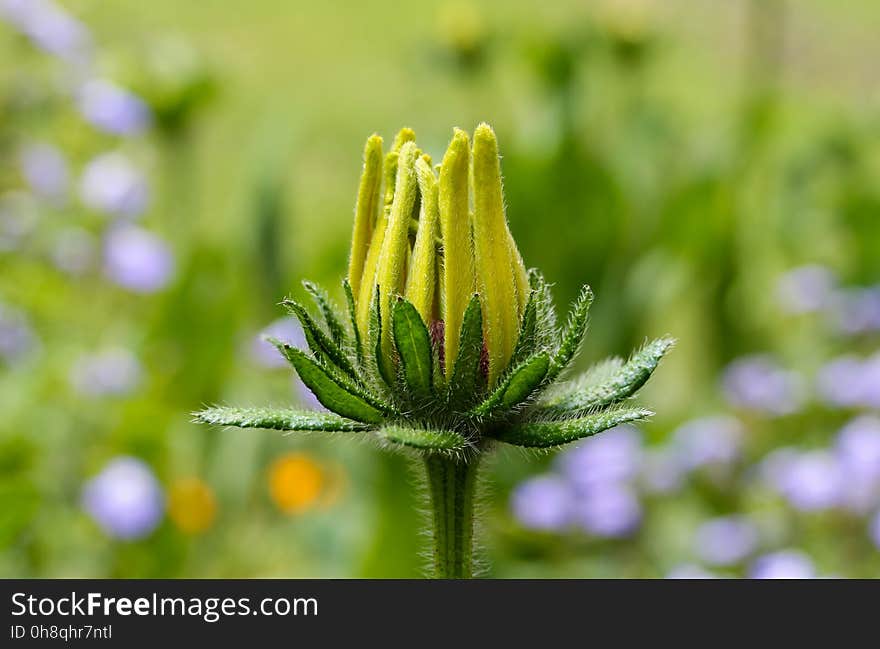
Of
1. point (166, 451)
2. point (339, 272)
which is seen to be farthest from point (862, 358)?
point (166, 451)

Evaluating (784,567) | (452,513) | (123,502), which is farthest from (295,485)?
(452,513)

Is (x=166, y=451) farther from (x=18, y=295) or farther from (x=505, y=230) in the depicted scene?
(x=505, y=230)

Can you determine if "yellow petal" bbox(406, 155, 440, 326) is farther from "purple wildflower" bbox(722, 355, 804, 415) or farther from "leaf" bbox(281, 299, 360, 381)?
"purple wildflower" bbox(722, 355, 804, 415)

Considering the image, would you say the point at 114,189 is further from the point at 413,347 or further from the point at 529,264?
the point at 413,347

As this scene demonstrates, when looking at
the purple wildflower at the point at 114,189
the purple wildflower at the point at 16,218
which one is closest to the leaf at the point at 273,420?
the purple wildflower at the point at 16,218

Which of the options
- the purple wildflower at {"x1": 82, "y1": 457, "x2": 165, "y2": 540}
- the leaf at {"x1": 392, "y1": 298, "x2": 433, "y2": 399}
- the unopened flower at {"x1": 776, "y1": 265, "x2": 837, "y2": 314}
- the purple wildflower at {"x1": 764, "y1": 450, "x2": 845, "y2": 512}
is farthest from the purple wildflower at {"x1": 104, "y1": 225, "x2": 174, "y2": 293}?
the leaf at {"x1": 392, "y1": 298, "x2": 433, "y2": 399}

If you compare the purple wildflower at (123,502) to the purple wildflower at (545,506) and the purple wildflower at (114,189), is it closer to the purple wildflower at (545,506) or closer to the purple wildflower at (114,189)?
the purple wildflower at (545,506)
